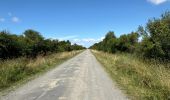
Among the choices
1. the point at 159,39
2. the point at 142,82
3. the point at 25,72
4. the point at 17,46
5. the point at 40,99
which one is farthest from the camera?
the point at 17,46

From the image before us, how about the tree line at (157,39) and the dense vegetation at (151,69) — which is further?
the tree line at (157,39)

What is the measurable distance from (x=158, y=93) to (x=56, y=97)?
3.82 metres

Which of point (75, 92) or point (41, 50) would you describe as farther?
point (41, 50)

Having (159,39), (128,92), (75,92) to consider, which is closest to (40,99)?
(75,92)

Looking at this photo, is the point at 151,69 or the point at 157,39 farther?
the point at 157,39

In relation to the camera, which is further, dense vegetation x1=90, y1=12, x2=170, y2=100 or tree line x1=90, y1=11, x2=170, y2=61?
tree line x1=90, y1=11, x2=170, y2=61

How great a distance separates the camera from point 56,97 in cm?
968

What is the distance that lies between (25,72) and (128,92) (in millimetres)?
9503

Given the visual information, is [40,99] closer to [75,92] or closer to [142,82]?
[75,92]

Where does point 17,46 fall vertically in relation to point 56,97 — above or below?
above

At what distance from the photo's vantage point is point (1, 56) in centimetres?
2133

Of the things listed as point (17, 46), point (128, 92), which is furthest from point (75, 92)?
point (17, 46)

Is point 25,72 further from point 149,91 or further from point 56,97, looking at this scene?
point 149,91

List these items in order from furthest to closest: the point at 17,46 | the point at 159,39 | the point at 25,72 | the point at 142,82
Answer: the point at 17,46 → the point at 159,39 → the point at 25,72 → the point at 142,82
